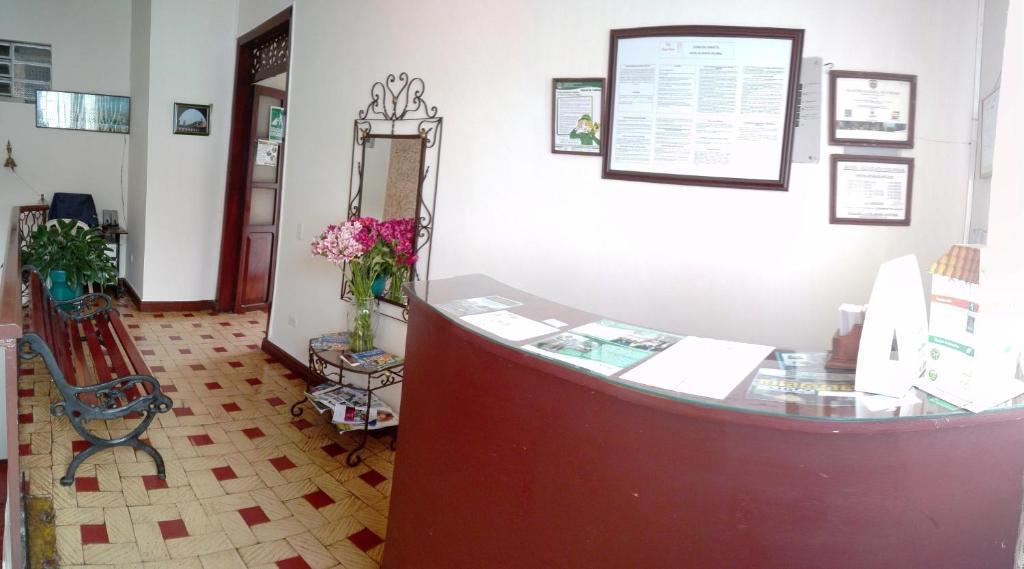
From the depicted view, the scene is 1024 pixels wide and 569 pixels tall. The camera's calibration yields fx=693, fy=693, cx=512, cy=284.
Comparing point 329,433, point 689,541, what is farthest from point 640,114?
point 329,433

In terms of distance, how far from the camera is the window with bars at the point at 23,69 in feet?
23.1

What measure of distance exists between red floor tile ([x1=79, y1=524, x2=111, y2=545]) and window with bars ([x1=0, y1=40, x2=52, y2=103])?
604cm

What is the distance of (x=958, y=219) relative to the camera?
248cm

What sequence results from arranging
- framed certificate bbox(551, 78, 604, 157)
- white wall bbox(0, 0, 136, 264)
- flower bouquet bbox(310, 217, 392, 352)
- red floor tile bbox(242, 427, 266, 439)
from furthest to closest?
white wall bbox(0, 0, 136, 264)
red floor tile bbox(242, 427, 266, 439)
flower bouquet bbox(310, 217, 392, 352)
framed certificate bbox(551, 78, 604, 157)

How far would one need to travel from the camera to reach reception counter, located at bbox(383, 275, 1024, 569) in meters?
1.40

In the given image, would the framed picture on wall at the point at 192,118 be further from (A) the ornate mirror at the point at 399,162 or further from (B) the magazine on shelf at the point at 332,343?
(B) the magazine on shelf at the point at 332,343

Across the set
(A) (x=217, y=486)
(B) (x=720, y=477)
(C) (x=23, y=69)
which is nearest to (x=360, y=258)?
(A) (x=217, y=486)

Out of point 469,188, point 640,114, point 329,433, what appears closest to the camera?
point 640,114

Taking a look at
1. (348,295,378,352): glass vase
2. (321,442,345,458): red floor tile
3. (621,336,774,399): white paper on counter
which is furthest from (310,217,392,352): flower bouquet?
(621,336,774,399): white paper on counter

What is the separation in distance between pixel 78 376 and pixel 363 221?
171cm

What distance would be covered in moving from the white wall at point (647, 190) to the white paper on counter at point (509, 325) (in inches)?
38.6

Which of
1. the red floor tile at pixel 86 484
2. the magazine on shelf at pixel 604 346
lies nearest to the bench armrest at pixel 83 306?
the red floor tile at pixel 86 484

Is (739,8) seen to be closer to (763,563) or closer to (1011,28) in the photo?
(1011,28)

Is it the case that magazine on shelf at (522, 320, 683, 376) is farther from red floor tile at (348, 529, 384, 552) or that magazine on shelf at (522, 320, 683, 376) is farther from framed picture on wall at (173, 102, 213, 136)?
framed picture on wall at (173, 102, 213, 136)
